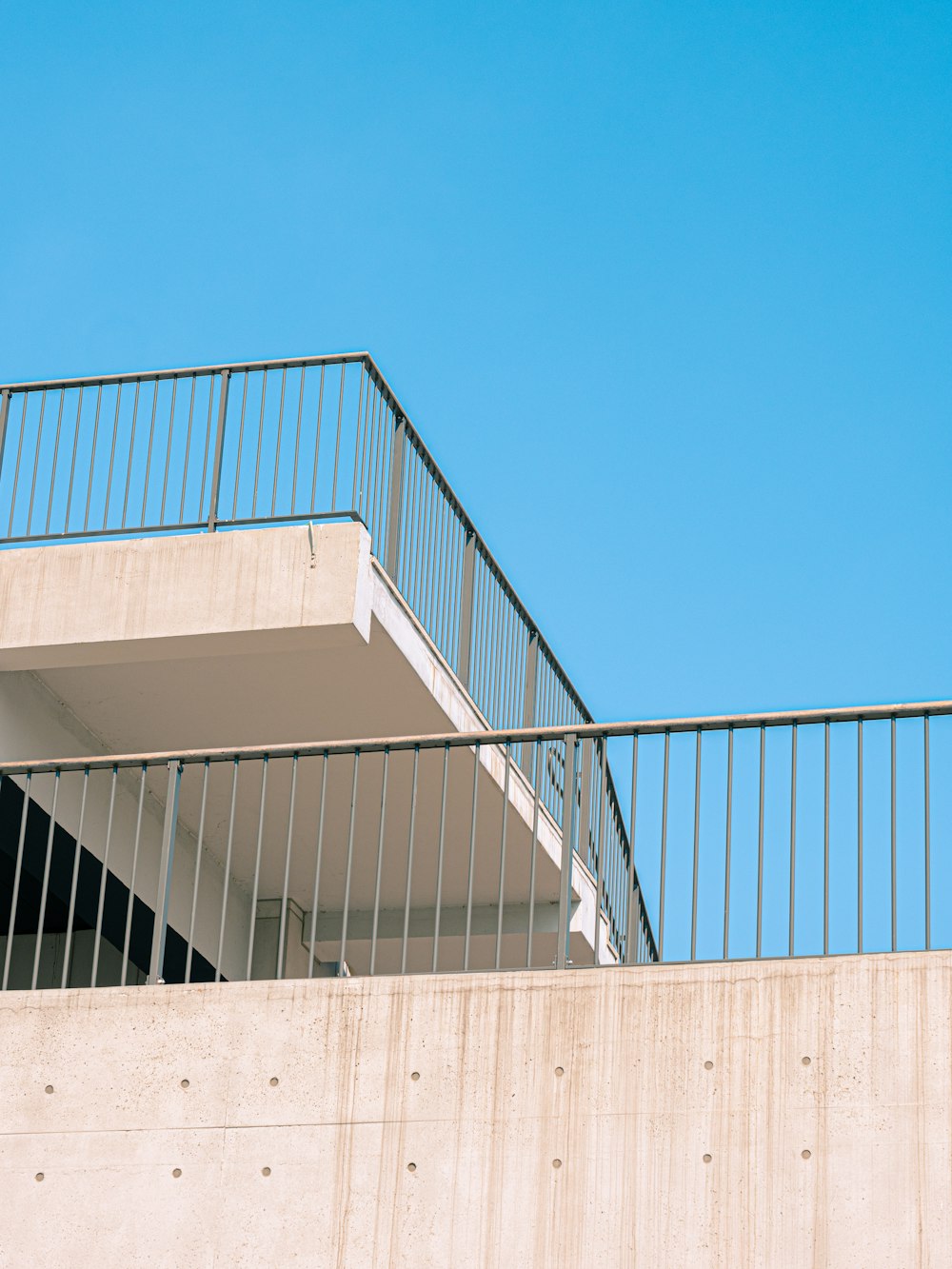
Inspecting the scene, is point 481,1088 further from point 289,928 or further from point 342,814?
point 289,928

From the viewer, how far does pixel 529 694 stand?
1667cm

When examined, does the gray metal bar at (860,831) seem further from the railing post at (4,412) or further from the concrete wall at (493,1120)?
the railing post at (4,412)

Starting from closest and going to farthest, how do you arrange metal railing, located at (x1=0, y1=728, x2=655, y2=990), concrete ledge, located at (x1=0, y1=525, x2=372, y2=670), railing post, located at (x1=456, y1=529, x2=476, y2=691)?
concrete ledge, located at (x1=0, y1=525, x2=372, y2=670) < metal railing, located at (x1=0, y1=728, x2=655, y2=990) < railing post, located at (x1=456, y1=529, x2=476, y2=691)

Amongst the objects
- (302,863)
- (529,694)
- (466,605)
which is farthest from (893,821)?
(302,863)

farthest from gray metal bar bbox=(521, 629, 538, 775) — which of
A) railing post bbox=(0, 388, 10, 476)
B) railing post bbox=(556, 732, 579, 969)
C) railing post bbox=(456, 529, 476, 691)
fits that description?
railing post bbox=(556, 732, 579, 969)

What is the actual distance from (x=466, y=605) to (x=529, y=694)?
70.5 inches

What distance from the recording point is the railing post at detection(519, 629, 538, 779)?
16534 mm

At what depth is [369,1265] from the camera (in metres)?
9.52

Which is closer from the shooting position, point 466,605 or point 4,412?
point 4,412

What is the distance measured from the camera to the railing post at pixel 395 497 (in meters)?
13.3

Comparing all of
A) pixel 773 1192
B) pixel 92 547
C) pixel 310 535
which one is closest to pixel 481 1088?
pixel 773 1192

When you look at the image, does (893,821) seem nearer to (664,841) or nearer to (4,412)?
(664,841)

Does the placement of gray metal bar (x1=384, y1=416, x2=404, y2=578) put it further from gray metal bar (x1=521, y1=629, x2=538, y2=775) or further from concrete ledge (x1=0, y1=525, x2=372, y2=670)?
gray metal bar (x1=521, y1=629, x2=538, y2=775)

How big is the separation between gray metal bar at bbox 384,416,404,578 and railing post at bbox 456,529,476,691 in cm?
161
